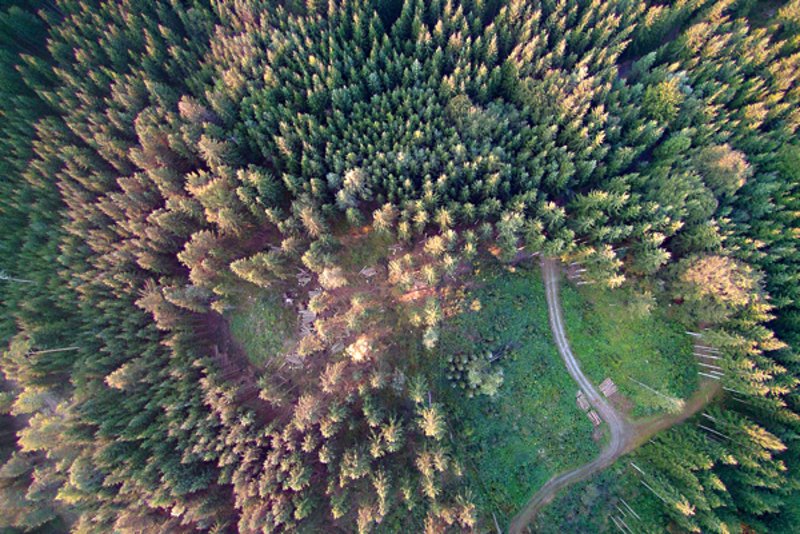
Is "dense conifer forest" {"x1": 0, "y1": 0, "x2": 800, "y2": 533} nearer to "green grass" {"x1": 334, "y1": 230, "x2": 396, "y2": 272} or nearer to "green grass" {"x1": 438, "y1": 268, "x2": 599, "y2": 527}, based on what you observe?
"green grass" {"x1": 334, "y1": 230, "x2": 396, "y2": 272}

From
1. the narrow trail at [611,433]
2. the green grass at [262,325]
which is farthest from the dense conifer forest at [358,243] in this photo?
the narrow trail at [611,433]

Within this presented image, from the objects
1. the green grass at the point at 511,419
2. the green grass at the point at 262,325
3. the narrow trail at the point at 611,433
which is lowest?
the narrow trail at the point at 611,433

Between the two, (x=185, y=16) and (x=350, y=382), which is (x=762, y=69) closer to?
(x=350, y=382)

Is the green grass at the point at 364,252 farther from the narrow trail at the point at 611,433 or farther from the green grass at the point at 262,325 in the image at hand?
the narrow trail at the point at 611,433

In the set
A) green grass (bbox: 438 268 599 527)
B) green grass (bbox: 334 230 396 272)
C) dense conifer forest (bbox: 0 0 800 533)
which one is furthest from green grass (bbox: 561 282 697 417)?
green grass (bbox: 334 230 396 272)

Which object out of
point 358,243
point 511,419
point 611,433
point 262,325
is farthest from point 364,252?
point 611,433

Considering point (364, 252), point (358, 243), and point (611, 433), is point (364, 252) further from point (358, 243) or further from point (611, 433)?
point (611, 433)

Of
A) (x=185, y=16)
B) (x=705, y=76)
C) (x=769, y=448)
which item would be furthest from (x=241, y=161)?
(x=769, y=448)
